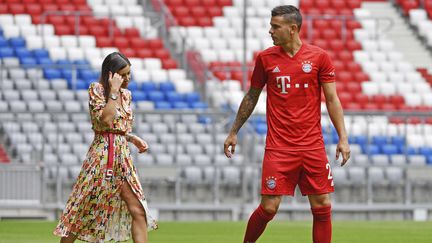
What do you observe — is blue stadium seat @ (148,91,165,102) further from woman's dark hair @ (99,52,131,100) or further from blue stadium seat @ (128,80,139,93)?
woman's dark hair @ (99,52,131,100)

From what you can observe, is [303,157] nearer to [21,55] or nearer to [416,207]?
[416,207]

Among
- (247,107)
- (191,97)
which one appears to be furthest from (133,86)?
(247,107)

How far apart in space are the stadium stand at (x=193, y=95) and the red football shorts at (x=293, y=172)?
1166 cm

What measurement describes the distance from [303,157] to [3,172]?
1214 cm

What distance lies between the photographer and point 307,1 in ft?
104

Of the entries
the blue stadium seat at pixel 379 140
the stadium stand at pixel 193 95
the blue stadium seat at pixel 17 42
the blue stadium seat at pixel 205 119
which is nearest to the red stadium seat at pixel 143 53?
the stadium stand at pixel 193 95

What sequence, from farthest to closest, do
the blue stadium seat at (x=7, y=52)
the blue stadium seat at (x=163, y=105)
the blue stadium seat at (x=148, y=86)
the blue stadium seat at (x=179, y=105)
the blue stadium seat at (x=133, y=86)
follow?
1. the blue stadium seat at (x=7, y=52)
2. the blue stadium seat at (x=148, y=86)
3. the blue stadium seat at (x=179, y=105)
4. the blue stadium seat at (x=133, y=86)
5. the blue stadium seat at (x=163, y=105)

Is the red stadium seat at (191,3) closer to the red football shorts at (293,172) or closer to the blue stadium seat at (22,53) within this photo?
the blue stadium seat at (22,53)

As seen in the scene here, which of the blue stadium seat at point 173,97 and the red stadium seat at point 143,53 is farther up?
the red stadium seat at point 143,53

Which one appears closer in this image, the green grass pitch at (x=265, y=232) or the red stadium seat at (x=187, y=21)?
the green grass pitch at (x=265, y=232)

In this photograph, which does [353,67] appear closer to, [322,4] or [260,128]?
[322,4]

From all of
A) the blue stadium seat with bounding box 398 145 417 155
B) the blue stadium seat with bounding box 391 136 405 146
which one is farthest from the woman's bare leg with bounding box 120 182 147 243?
the blue stadium seat with bounding box 398 145 417 155

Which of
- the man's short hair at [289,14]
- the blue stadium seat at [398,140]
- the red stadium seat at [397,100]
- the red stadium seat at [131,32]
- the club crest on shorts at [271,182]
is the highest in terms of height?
the red stadium seat at [131,32]

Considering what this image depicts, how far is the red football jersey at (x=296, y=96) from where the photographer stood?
11031 mm
